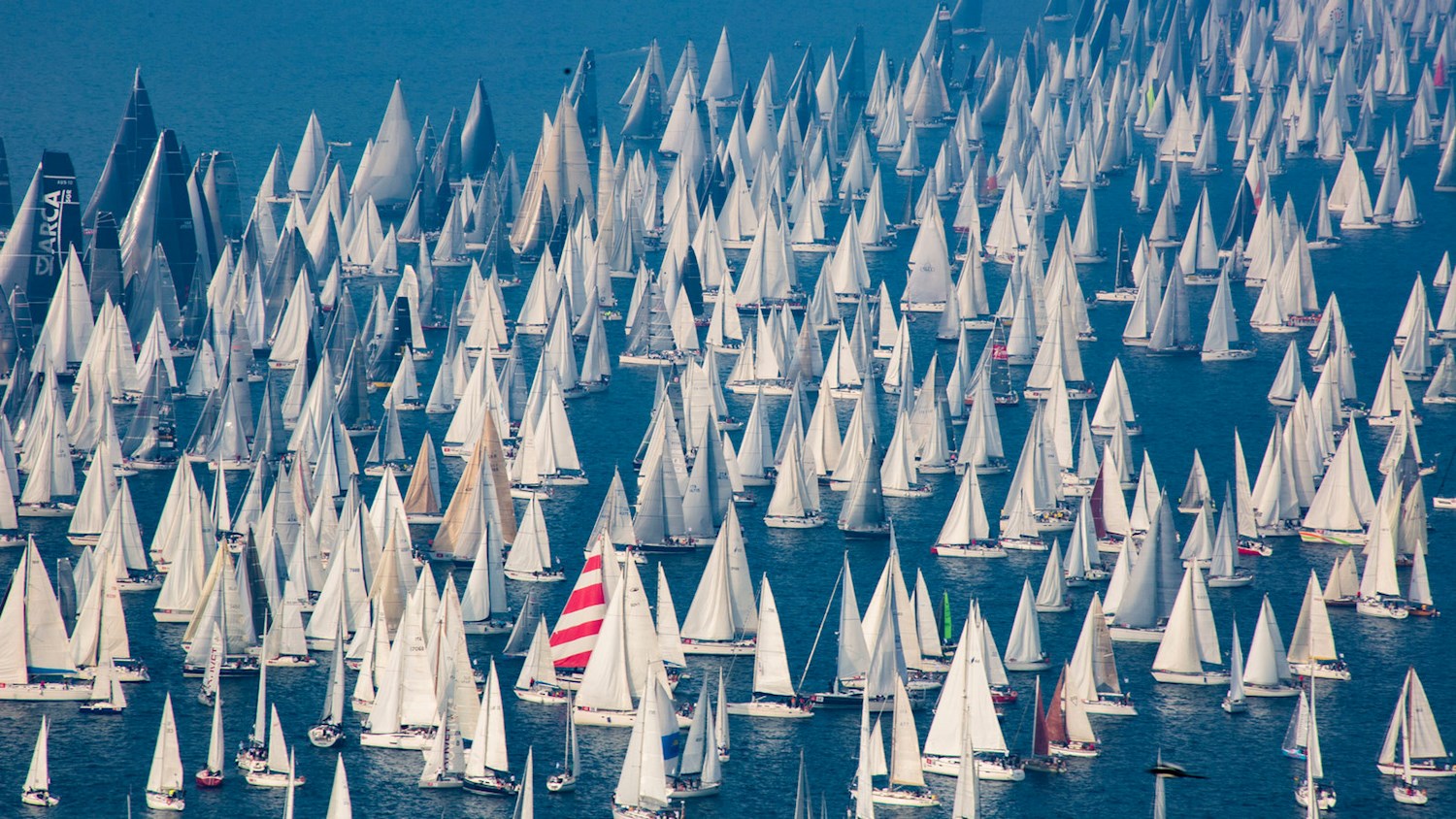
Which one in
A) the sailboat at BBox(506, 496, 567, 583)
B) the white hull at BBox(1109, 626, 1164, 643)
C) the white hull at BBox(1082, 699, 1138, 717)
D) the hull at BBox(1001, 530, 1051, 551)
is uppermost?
the hull at BBox(1001, 530, 1051, 551)

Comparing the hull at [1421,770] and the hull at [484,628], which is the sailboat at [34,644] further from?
the hull at [1421,770]

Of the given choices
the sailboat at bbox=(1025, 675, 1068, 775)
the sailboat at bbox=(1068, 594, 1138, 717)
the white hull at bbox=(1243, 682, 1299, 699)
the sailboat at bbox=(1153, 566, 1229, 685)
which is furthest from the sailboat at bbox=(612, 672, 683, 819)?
the white hull at bbox=(1243, 682, 1299, 699)

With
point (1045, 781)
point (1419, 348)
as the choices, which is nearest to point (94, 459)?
point (1045, 781)

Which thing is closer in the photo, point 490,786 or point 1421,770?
point 490,786

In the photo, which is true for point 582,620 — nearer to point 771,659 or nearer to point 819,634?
point 771,659

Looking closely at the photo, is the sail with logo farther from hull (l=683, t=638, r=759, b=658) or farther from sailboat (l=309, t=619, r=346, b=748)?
sailboat (l=309, t=619, r=346, b=748)

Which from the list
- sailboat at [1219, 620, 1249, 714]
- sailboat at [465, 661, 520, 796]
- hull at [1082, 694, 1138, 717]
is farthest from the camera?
sailboat at [1219, 620, 1249, 714]

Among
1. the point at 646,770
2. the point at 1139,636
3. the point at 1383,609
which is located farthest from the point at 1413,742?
the point at 646,770
